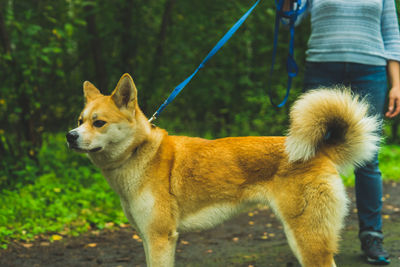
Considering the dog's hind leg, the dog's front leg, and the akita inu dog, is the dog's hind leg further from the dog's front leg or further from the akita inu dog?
the dog's front leg

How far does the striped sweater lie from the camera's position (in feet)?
9.66

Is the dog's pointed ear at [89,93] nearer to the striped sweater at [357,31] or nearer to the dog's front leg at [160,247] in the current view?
the dog's front leg at [160,247]

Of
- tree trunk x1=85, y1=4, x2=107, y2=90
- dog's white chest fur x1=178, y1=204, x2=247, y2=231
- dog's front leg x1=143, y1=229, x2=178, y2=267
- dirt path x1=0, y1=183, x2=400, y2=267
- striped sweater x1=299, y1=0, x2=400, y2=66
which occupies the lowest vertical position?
dirt path x1=0, y1=183, x2=400, y2=267

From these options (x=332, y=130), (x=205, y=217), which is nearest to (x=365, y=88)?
(x=332, y=130)

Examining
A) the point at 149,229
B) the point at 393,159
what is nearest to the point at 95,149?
the point at 149,229

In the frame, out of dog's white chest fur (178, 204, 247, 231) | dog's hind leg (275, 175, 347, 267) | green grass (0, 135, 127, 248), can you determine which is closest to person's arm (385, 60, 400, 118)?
dog's hind leg (275, 175, 347, 267)

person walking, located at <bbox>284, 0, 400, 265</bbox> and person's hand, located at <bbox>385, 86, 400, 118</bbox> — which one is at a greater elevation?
person walking, located at <bbox>284, 0, 400, 265</bbox>

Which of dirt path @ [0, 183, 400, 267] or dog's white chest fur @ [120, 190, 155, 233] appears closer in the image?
dog's white chest fur @ [120, 190, 155, 233]

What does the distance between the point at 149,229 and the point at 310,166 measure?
108 cm

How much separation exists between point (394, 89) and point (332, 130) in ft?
2.69

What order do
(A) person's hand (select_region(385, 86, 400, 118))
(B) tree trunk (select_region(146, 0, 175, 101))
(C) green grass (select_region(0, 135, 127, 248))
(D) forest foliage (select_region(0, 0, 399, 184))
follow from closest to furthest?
(A) person's hand (select_region(385, 86, 400, 118))
(C) green grass (select_region(0, 135, 127, 248))
(D) forest foliage (select_region(0, 0, 399, 184))
(B) tree trunk (select_region(146, 0, 175, 101))

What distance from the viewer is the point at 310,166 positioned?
249cm

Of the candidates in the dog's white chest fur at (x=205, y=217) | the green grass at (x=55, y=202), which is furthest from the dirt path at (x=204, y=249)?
the dog's white chest fur at (x=205, y=217)

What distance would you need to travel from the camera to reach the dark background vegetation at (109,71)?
509cm
